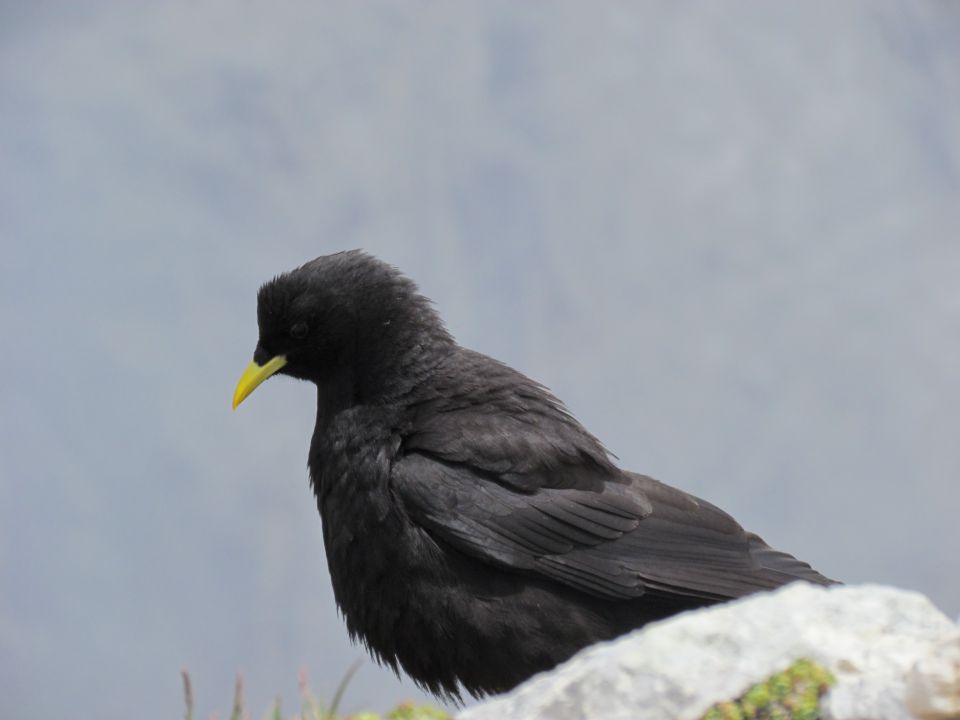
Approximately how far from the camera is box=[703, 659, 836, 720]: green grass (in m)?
3.36

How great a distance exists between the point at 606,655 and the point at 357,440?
2.97 m

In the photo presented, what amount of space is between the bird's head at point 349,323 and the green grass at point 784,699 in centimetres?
353

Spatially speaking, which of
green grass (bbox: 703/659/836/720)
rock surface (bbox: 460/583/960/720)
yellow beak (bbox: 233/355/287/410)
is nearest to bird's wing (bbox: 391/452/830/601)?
yellow beak (bbox: 233/355/287/410)

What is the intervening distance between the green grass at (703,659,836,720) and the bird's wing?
260 centimetres

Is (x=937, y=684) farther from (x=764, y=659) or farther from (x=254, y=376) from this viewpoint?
(x=254, y=376)

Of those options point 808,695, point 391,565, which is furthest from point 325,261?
point 808,695

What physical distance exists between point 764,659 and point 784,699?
0.48ft

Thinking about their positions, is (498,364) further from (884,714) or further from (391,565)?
(884,714)

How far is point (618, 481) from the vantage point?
6512 mm

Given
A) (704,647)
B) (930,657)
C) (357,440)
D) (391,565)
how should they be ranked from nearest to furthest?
(930,657)
(704,647)
(391,565)
(357,440)

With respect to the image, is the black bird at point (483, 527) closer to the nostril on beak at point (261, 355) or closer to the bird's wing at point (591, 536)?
the bird's wing at point (591, 536)

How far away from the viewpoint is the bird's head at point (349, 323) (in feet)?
22.2

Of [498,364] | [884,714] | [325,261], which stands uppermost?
[325,261]

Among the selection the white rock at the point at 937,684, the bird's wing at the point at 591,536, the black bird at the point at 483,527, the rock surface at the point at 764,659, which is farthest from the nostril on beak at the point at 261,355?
the white rock at the point at 937,684
